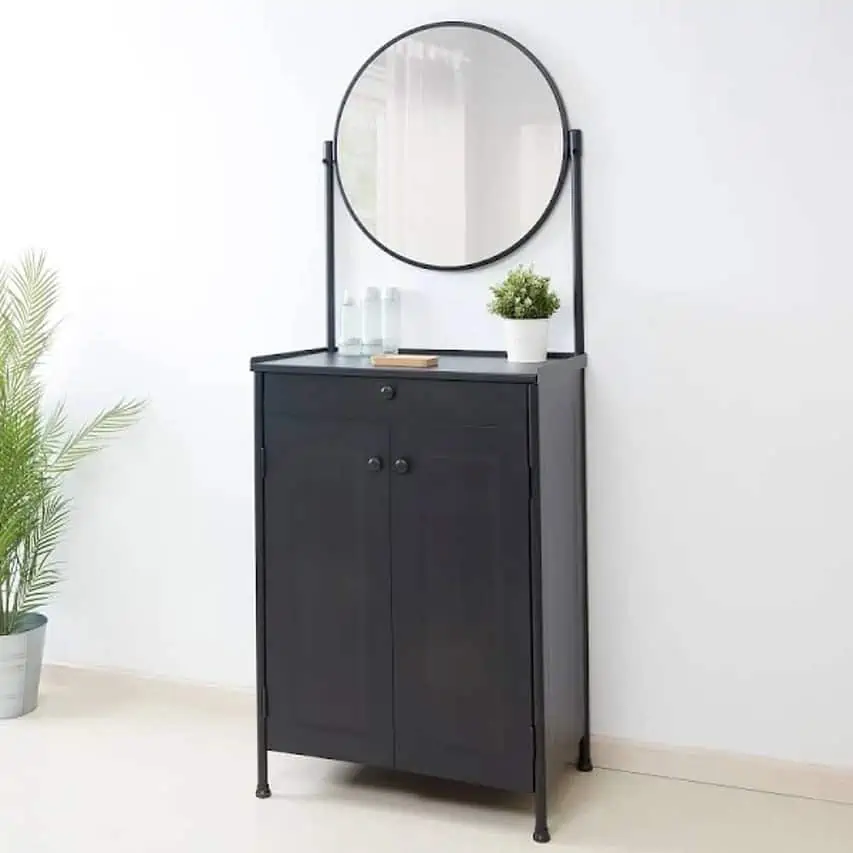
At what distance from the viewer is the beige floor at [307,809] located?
2.71 meters

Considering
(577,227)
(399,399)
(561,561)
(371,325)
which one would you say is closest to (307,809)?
(561,561)

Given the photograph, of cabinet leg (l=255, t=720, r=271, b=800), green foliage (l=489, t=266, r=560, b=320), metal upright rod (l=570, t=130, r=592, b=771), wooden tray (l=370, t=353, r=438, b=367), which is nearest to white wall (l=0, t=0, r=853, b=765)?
metal upright rod (l=570, t=130, r=592, b=771)

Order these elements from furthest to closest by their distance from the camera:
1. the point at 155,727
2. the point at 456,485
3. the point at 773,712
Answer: the point at 155,727
the point at 773,712
the point at 456,485

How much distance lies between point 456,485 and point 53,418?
1.46 meters

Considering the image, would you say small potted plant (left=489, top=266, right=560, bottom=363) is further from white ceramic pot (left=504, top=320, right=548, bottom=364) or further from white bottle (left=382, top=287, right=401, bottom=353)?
white bottle (left=382, top=287, right=401, bottom=353)

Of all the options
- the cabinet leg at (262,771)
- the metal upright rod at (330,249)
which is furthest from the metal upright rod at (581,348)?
the cabinet leg at (262,771)

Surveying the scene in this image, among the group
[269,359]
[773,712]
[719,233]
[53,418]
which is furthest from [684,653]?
[53,418]

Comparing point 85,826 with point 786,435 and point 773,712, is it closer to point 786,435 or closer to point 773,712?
point 773,712

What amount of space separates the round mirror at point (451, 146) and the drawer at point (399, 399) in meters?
0.47

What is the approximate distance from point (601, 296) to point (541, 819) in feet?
3.87

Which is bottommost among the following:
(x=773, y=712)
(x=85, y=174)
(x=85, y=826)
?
(x=85, y=826)

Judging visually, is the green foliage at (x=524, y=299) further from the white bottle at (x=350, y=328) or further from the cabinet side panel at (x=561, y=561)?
the white bottle at (x=350, y=328)

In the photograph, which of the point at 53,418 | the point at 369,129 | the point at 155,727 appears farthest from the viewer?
the point at 53,418

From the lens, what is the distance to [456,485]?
9.04 ft
